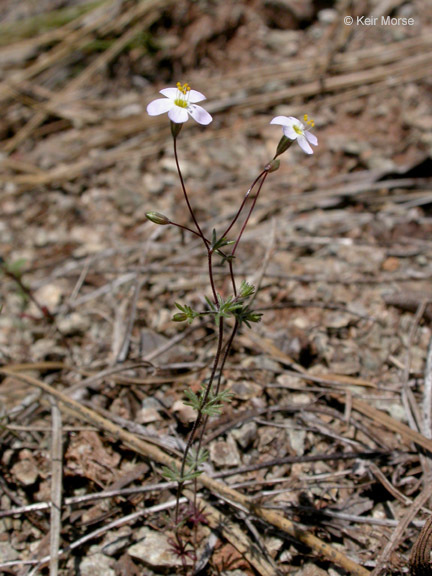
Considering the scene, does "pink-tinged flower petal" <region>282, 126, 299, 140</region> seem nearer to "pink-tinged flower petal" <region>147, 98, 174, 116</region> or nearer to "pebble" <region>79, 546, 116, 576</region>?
"pink-tinged flower petal" <region>147, 98, 174, 116</region>

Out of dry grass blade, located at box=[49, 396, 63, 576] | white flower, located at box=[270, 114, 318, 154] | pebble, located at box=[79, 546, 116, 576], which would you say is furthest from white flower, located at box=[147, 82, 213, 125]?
pebble, located at box=[79, 546, 116, 576]

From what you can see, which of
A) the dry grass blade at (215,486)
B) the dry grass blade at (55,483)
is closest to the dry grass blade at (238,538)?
the dry grass blade at (215,486)

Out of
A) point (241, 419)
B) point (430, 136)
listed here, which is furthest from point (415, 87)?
point (241, 419)

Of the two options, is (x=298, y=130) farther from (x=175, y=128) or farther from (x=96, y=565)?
(x=96, y=565)

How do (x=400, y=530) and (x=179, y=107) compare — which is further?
(x=400, y=530)

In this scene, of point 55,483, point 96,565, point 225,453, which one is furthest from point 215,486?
point 55,483
